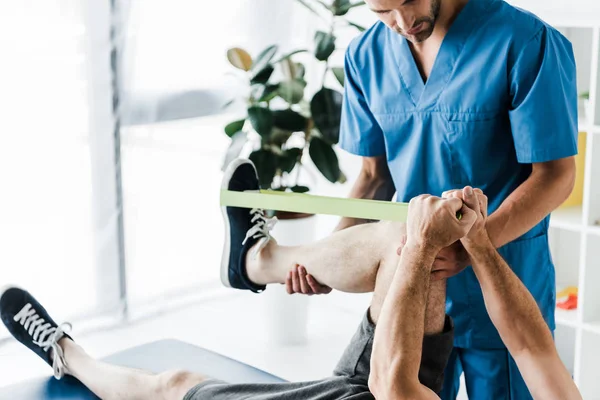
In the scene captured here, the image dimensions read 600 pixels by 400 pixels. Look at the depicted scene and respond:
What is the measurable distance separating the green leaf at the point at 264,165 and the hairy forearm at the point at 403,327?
1657 millimetres

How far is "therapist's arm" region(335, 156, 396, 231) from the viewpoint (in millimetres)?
2027

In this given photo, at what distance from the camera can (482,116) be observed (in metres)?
1.73

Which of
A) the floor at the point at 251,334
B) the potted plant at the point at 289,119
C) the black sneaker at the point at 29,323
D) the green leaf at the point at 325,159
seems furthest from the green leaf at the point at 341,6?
the black sneaker at the point at 29,323

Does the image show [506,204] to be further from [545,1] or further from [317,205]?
[545,1]

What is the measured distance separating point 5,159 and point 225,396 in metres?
1.58

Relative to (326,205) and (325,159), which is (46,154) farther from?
(326,205)

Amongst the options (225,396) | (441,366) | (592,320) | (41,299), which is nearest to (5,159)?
(41,299)

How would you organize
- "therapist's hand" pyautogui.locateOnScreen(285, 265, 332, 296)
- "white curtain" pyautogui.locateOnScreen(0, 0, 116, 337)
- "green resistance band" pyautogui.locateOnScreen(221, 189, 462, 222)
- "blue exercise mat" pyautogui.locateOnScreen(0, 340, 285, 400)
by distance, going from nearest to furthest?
"green resistance band" pyautogui.locateOnScreen(221, 189, 462, 222) → "therapist's hand" pyautogui.locateOnScreen(285, 265, 332, 296) → "blue exercise mat" pyautogui.locateOnScreen(0, 340, 285, 400) → "white curtain" pyautogui.locateOnScreen(0, 0, 116, 337)

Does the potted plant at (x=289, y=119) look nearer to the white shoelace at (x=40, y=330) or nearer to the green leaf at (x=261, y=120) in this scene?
the green leaf at (x=261, y=120)

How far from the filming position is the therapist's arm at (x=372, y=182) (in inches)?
79.8

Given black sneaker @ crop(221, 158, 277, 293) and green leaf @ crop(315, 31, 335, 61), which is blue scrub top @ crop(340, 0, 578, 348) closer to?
black sneaker @ crop(221, 158, 277, 293)

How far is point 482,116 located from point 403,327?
0.53 metres

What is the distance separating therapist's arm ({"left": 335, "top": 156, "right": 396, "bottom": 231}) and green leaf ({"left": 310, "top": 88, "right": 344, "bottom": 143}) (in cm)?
107

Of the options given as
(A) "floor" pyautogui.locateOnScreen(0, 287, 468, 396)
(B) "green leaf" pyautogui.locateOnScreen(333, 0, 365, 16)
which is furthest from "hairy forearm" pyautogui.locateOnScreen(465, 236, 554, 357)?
(B) "green leaf" pyautogui.locateOnScreen(333, 0, 365, 16)
